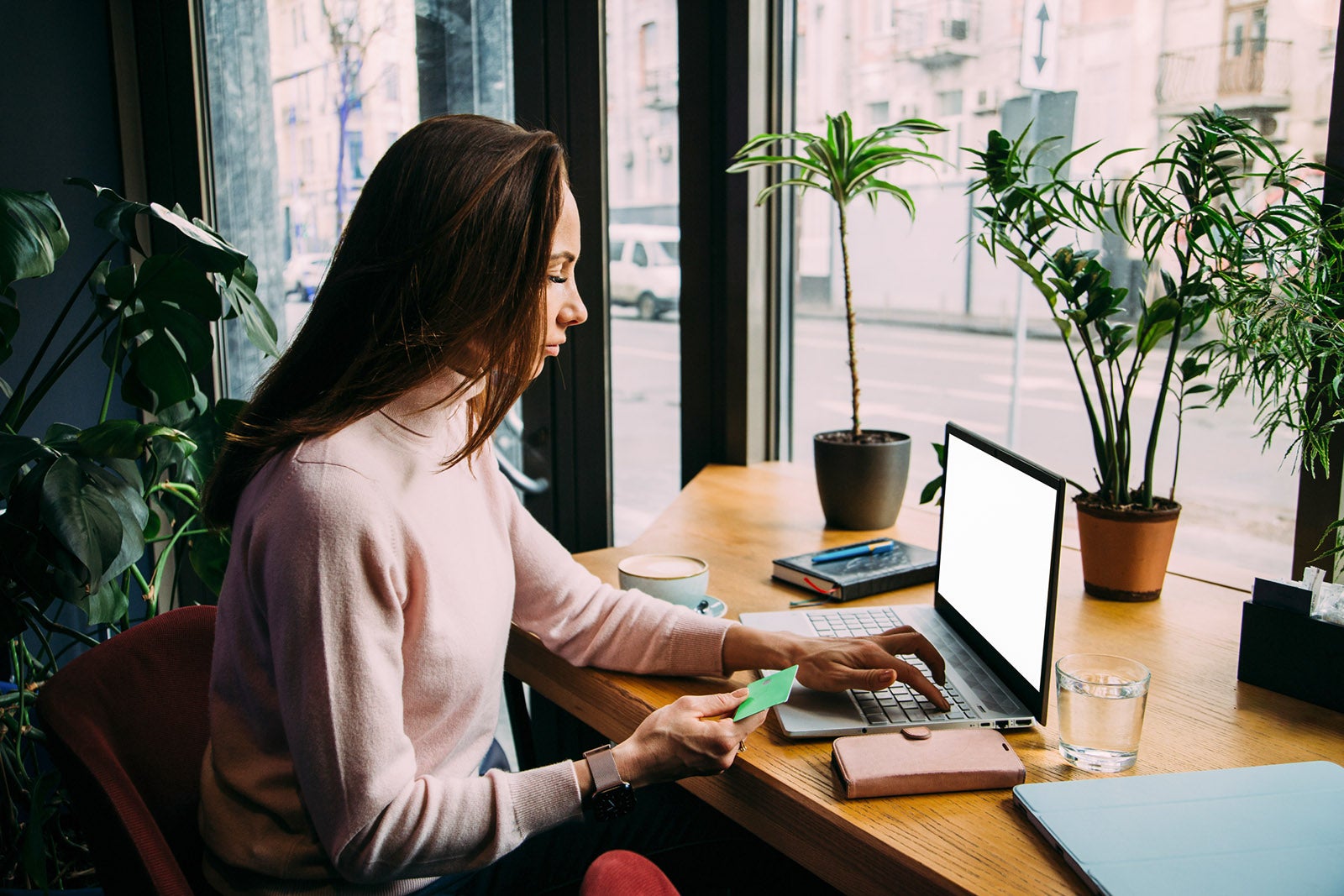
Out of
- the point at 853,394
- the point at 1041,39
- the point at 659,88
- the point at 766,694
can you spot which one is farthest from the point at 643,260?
the point at 766,694

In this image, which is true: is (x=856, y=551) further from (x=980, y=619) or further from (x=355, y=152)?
(x=355, y=152)

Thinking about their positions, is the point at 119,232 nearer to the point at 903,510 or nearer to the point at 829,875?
the point at 903,510

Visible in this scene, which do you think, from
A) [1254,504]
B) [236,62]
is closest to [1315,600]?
[1254,504]

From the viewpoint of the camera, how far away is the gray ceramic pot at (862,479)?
173 cm

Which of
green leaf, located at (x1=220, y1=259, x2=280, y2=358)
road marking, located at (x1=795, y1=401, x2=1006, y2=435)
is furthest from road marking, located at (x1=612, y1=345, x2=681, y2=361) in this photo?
green leaf, located at (x1=220, y1=259, x2=280, y2=358)

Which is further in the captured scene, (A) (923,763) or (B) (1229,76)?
(B) (1229,76)

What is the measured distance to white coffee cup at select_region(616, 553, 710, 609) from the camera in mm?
1366

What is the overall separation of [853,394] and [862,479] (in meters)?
0.15

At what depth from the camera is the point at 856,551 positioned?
5.12 feet

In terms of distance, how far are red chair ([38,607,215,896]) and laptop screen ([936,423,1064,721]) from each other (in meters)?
0.82

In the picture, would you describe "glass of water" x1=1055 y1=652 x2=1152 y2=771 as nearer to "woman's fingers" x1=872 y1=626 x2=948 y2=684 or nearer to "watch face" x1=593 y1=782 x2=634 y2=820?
"woman's fingers" x1=872 y1=626 x2=948 y2=684

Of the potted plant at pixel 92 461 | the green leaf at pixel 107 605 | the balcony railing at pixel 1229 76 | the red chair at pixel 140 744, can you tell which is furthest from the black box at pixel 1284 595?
the green leaf at pixel 107 605

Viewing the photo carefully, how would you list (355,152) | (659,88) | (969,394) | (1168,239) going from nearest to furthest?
1. (1168,239)
2. (969,394)
3. (659,88)
4. (355,152)

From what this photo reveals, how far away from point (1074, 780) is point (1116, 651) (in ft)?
1.22
